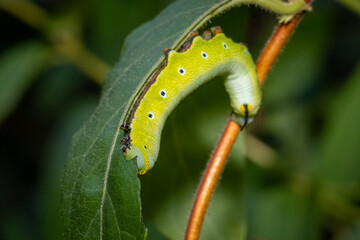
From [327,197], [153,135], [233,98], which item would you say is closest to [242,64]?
[233,98]

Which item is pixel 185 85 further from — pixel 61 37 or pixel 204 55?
pixel 61 37

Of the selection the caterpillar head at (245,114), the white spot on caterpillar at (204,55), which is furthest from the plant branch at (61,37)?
the white spot on caterpillar at (204,55)

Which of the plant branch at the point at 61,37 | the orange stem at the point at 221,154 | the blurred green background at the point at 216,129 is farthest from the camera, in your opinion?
the plant branch at the point at 61,37

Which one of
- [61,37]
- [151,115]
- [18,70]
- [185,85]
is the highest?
[61,37]

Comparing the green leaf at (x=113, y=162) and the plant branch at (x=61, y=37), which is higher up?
the plant branch at (x=61, y=37)

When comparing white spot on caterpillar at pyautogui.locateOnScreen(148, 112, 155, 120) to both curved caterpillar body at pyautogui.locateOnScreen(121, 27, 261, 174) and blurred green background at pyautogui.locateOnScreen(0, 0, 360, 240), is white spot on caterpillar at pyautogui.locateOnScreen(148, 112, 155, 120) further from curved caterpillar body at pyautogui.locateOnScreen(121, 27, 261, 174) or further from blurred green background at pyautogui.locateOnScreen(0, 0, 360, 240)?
blurred green background at pyautogui.locateOnScreen(0, 0, 360, 240)

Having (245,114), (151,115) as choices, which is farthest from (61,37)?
(151,115)

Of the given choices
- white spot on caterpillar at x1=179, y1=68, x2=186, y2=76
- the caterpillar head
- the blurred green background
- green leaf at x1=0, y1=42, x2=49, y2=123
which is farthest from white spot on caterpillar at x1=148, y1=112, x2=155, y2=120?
green leaf at x1=0, y1=42, x2=49, y2=123

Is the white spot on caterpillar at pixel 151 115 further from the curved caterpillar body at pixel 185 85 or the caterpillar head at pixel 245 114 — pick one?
the caterpillar head at pixel 245 114
